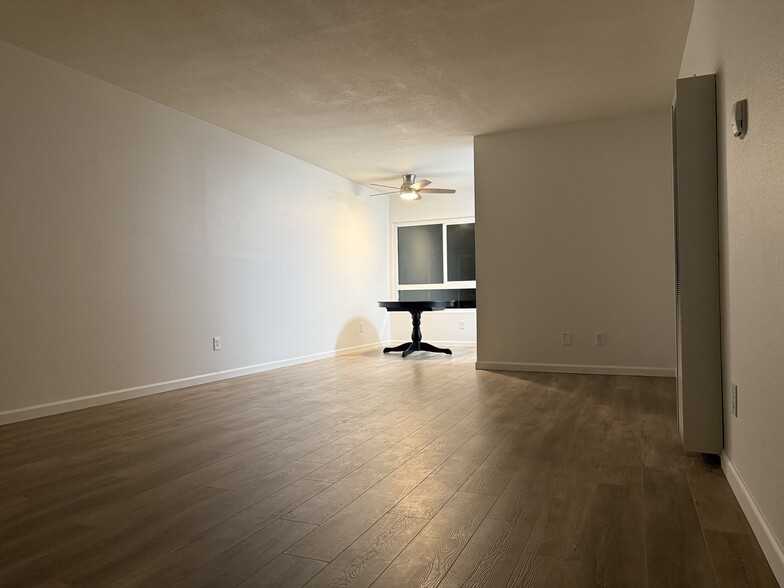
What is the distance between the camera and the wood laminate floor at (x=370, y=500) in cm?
157

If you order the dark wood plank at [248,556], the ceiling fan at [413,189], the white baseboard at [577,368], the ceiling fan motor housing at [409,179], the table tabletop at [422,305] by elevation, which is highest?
the ceiling fan motor housing at [409,179]

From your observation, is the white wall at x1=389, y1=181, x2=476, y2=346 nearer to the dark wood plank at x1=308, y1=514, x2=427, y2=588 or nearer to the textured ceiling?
the textured ceiling

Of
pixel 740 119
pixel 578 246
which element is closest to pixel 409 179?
pixel 578 246

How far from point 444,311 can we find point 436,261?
0.82m

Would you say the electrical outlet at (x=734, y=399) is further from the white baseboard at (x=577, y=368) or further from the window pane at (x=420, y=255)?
the window pane at (x=420, y=255)

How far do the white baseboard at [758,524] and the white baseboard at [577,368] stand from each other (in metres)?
3.11

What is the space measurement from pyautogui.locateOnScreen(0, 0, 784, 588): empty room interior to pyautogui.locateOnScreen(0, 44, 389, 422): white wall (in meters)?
0.03

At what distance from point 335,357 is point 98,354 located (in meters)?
3.50

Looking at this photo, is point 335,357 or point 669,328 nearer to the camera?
point 669,328

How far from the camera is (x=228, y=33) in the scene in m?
3.57

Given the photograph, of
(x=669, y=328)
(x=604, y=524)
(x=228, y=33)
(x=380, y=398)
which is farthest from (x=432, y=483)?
(x=669, y=328)

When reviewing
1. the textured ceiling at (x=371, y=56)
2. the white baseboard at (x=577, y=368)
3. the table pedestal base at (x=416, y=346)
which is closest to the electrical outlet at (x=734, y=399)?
the textured ceiling at (x=371, y=56)

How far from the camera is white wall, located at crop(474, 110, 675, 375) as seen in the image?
5312 mm

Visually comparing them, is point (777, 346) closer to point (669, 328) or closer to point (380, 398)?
point (380, 398)
